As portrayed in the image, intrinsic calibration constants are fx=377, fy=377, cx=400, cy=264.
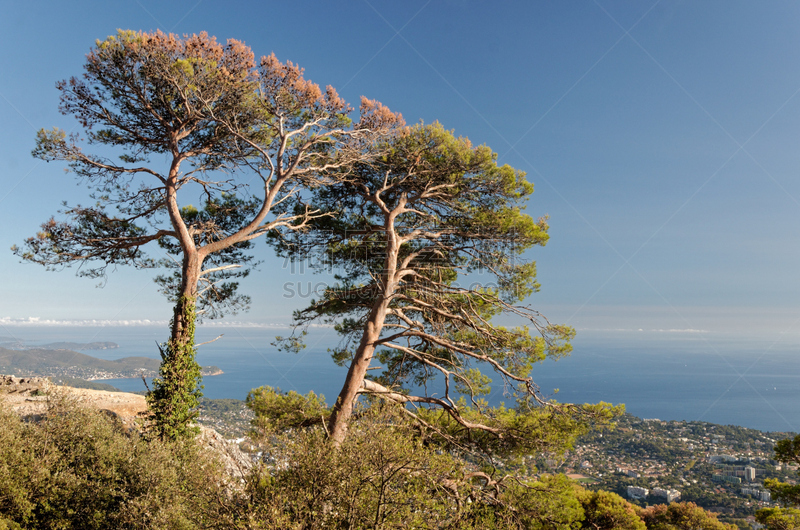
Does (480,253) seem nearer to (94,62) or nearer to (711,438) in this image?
(94,62)

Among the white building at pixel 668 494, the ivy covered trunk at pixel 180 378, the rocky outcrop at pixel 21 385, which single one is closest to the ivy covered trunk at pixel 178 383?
the ivy covered trunk at pixel 180 378

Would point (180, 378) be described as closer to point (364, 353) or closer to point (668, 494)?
point (364, 353)

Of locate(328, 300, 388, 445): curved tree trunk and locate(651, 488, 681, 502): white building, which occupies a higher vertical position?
locate(328, 300, 388, 445): curved tree trunk

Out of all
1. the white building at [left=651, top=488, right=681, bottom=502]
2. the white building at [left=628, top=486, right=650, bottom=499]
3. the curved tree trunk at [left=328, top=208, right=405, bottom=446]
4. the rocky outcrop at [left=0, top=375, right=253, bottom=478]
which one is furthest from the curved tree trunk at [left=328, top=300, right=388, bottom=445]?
the white building at [left=651, top=488, right=681, bottom=502]

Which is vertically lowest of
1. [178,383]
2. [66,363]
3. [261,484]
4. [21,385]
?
[66,363]

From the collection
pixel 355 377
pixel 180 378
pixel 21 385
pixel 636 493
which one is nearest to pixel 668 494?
pixel 636 493

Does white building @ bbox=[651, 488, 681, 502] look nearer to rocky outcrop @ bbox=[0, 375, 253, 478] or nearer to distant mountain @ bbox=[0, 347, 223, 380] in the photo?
rocky outcrop @ bbox=[0, 375, 253, 478]

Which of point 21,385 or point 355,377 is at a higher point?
point 355,377

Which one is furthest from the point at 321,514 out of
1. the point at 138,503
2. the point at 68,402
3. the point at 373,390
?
the point at 68,402

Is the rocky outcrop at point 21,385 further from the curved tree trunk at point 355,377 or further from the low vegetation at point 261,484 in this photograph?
the curved tree trunk at point 355,377

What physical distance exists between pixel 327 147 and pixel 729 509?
26287 millimetres

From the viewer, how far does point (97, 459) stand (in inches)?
238

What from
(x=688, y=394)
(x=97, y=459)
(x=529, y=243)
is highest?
(x=529, y=243)

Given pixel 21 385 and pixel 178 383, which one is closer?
pixel 178 383
